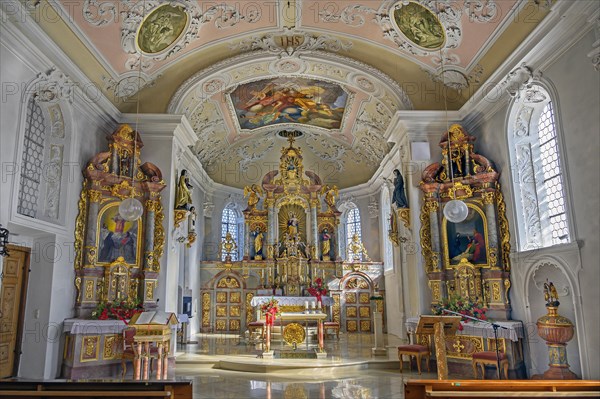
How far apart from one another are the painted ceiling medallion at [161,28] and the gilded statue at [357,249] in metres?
10.6

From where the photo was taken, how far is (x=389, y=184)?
15.2 meters

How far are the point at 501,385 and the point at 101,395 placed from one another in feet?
14.1

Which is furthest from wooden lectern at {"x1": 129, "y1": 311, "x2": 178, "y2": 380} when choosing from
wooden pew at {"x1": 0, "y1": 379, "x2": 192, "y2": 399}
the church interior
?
wooden pew at {"x1": 0, "y1": 379, "x2": 192, "y2": 399}

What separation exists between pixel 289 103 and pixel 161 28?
6515 millimetres

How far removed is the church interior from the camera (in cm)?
782

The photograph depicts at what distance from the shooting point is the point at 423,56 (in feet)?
37.4

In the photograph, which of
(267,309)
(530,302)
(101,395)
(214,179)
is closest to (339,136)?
(214,179)

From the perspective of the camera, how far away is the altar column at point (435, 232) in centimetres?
1099

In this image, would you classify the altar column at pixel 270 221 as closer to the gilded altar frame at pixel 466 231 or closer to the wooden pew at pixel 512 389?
the gilded altar frame at pixel 466 231

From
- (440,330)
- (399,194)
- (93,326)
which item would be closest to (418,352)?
(440,330)

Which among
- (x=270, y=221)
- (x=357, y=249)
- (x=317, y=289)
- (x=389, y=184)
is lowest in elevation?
(x=317, y=289)

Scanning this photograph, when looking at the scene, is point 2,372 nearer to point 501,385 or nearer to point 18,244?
point 18,244

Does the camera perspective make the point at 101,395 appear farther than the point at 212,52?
No

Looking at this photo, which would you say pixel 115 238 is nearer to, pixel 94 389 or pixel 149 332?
pixel 149 332
